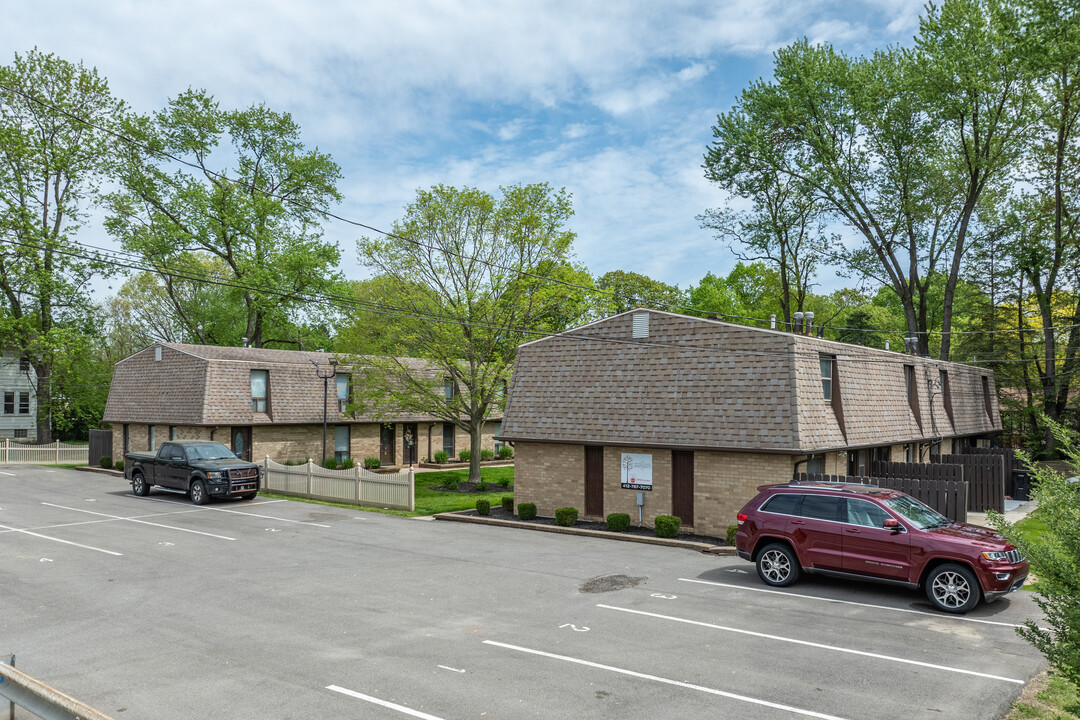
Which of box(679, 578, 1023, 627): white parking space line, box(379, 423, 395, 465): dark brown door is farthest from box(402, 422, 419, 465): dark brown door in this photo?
box(679, 578, 1023, 627): white parking space line

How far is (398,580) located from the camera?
14.4 metres

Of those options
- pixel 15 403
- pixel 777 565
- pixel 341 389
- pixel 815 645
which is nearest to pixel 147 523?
pixel 341 389

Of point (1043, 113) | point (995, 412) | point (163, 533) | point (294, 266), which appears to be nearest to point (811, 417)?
point (163, 533)

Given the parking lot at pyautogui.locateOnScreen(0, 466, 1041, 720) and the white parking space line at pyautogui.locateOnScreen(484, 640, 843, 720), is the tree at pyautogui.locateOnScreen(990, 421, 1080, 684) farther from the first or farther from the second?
the white parking space line at pyautogui.locateOnScreen(484, 640, 843, 720)

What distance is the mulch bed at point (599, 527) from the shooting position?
1888 cm

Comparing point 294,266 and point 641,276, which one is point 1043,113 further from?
point 294,266

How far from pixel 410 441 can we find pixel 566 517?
20.6 metres

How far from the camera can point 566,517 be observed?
20.9 metres

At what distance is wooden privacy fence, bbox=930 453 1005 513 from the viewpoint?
23047 mm

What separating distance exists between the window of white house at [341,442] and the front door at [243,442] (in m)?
4.62

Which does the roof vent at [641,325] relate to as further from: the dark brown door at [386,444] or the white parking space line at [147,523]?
the dark brown door at [386,444]

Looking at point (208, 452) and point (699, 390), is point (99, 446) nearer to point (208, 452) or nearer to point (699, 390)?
point (208, 452)

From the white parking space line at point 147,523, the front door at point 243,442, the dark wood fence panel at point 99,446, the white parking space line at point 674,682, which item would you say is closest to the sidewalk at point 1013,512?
the white parking space line at point 674,682

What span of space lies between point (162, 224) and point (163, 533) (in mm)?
32764
